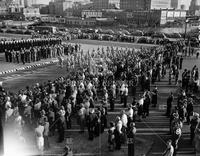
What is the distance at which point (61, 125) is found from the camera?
10672 millimetres

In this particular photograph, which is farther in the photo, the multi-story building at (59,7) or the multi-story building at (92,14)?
the multi-story building at (59,7)

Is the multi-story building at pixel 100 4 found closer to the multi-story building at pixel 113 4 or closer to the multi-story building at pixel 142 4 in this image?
the multi-story building at pixel 113 4

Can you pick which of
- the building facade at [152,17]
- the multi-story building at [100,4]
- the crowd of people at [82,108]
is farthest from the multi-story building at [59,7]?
the crowd of people at [82,108]

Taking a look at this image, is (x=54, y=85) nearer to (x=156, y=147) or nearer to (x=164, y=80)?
(x=156, y=147)

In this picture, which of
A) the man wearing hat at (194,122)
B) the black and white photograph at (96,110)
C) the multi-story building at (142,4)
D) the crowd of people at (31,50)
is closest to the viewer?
the black and white photograph at (96,110)

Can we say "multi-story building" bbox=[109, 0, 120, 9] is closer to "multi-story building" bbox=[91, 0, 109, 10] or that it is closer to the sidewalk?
"multi-story building" bbox=[91, 0, 109, 10]

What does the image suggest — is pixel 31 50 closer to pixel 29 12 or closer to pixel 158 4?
pixel 158 4

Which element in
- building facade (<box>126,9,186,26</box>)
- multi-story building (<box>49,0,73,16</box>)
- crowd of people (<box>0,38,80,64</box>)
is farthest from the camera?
multi-story building (<box>49,0,73,16</box>)

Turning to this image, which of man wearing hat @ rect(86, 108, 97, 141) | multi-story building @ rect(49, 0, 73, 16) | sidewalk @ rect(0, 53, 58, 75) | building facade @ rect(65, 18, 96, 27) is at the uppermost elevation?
multi-story building @ rect(49, 0, 73, 16)

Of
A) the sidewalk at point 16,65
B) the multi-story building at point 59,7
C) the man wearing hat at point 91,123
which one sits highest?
the multi-story building at point 59,7

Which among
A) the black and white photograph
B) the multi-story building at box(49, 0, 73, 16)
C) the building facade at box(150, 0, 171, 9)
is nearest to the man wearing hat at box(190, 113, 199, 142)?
the black and white photograph

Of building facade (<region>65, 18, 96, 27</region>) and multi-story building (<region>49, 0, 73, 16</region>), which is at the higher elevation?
multi-story building (<region>49, 0, 73, 16</region>)

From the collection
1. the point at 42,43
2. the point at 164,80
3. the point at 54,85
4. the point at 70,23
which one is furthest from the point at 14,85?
the point at 70,23

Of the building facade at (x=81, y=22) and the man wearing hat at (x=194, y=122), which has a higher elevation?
the building facade at (x=81, y=22)
